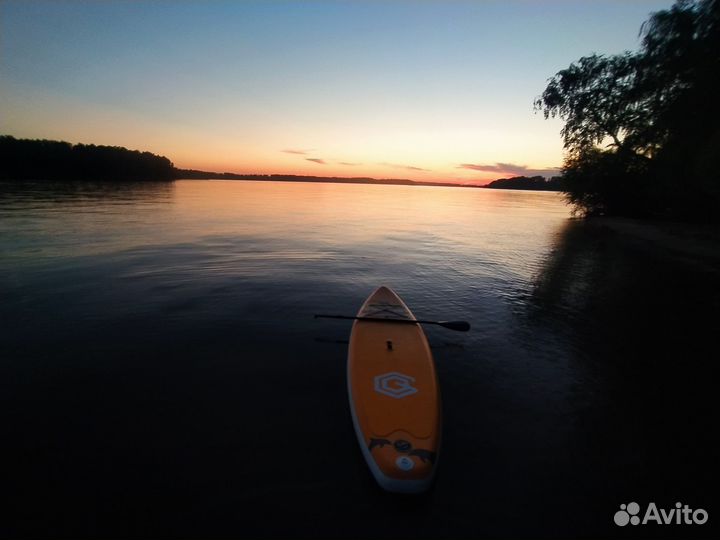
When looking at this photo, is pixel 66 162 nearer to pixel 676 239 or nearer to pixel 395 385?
pixel 395 385

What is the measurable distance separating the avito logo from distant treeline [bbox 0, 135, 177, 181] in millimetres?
119510

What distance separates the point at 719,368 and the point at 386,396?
30.0 feet

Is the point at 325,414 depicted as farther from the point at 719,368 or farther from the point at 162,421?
the point at 719,368

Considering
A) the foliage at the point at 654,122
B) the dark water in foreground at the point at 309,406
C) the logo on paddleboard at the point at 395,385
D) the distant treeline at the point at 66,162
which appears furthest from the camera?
the distant treeline at the point at 66,162

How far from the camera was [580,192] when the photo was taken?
137 feet

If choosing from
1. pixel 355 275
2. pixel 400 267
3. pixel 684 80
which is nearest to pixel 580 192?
pixel 684 80

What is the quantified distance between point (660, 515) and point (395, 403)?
400 centimetres

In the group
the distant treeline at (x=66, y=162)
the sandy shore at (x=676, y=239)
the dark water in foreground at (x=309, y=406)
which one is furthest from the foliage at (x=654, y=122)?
the distant treeline at (x=66, y=162)

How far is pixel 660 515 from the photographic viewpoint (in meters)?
4.74

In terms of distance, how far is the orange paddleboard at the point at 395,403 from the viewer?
460 centimetres

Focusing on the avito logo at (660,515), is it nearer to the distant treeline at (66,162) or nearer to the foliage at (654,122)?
the foliage at (654,122)

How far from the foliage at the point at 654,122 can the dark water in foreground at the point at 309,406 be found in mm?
10716

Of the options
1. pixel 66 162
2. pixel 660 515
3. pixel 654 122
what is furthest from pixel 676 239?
pixel 66 162

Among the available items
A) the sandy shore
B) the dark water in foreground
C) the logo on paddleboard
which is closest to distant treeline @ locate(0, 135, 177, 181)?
the dark water in foreground
